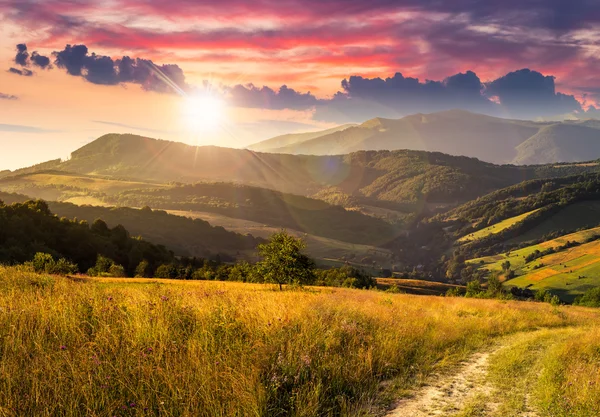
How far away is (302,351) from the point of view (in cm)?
827

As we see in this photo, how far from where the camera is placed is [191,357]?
704 cm

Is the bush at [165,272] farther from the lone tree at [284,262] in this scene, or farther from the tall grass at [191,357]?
the tall grass at [191,357]

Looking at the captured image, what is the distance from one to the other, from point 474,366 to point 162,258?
94.3 m

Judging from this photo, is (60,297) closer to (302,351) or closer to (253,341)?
(253,341)

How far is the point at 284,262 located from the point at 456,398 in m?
32.3

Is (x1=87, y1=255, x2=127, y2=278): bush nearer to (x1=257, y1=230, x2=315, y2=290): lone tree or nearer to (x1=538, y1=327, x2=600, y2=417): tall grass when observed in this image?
(x1=257, y1=230, x2=315, y2=290): lone tree

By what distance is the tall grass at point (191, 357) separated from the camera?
571 centimetres

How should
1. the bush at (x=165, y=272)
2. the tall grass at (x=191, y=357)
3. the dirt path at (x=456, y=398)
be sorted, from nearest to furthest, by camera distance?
the tall grass at (x=191, y=357) < the dirt path at (x=456, y=398) < the bush at (x=165, y=272)

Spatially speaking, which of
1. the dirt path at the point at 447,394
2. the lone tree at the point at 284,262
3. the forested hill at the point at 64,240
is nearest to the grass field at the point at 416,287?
the forested hill at the point at 64,240

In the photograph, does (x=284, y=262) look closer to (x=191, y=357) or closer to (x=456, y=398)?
(x=456, y=398)

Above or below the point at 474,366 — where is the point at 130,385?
above

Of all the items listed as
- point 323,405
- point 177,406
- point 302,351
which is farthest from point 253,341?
point 177,406

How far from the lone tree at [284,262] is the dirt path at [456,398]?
29855mm

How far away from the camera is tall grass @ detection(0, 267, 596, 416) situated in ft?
18.7
